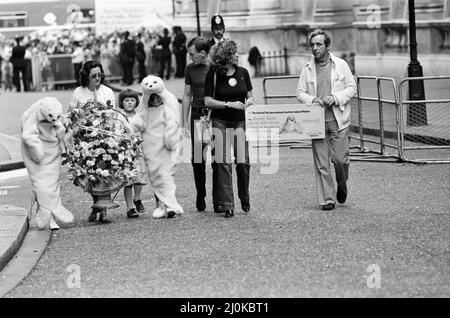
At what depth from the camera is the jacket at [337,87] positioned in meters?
13.6

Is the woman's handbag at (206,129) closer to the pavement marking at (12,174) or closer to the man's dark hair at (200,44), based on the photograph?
the man's dark hair at (200,44)

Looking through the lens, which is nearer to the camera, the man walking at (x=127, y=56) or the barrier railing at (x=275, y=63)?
the barrier railing at (x=275, y=63)

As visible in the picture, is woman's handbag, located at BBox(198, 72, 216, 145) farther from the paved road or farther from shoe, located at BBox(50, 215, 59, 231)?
shoe, located at BBox(50, 215, 59, 231)

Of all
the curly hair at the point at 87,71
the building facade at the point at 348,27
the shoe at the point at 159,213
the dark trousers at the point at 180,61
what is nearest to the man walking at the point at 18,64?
the dark trousers at the point at 180,61

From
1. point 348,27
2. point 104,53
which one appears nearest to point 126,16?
→ point 104,53

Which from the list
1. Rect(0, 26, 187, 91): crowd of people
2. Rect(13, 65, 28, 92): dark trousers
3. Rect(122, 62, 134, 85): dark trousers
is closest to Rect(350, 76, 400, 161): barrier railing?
Rect(122, 62, 134, 85): dark trousers

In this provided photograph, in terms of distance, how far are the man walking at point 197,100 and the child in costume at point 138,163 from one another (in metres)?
0.53

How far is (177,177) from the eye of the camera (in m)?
17.7

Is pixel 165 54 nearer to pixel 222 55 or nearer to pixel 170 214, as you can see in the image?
pixel 170 214

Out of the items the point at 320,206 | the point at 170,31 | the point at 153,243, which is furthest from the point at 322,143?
the point at 170,31

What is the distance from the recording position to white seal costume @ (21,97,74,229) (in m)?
12.9

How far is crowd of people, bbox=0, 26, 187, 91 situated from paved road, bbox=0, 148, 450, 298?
30.5 metres

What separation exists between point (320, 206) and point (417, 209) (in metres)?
1.01
